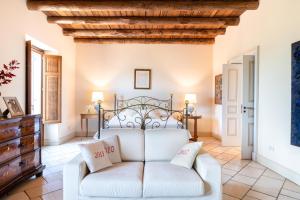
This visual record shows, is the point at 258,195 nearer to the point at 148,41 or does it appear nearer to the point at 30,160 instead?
the point at 30,160

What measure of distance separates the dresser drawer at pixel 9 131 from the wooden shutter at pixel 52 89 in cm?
238

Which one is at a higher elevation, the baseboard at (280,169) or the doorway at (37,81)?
the doorway at (37,81)

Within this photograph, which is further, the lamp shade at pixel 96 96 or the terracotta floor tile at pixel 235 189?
the lamp shade at pixel 96 96

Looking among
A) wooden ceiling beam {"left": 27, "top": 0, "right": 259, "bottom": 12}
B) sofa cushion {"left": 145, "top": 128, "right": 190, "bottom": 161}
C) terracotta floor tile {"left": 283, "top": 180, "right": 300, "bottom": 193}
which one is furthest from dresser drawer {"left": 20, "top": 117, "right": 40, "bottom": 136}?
terracotta floor tile {"left": 283, "top": 180, "right": 300, "bottom": 193}

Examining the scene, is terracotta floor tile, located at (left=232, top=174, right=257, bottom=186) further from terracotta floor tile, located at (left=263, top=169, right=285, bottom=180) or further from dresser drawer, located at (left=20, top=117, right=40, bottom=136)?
dresser drawer, located at (left=20, top=117, right=40, bottom=136)

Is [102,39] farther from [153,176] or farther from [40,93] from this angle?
[153,176]

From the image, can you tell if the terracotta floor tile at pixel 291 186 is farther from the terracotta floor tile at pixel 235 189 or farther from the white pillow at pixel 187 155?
the white pillow at pixel 187 155

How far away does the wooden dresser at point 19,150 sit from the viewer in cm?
254

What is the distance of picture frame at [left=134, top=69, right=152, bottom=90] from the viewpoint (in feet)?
21.6

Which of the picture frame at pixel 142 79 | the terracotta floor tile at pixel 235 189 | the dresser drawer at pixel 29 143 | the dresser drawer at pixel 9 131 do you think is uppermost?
the picture frame at pixel 142 79

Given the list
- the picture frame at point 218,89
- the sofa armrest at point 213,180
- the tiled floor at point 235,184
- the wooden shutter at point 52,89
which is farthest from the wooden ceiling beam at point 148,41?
the sofa armrest at point 213,180

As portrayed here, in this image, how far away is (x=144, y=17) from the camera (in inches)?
192

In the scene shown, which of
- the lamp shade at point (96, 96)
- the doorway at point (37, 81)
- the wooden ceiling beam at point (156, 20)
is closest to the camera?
the wooden ceiling beam at point (156, 20)

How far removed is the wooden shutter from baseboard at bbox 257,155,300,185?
460 cm
